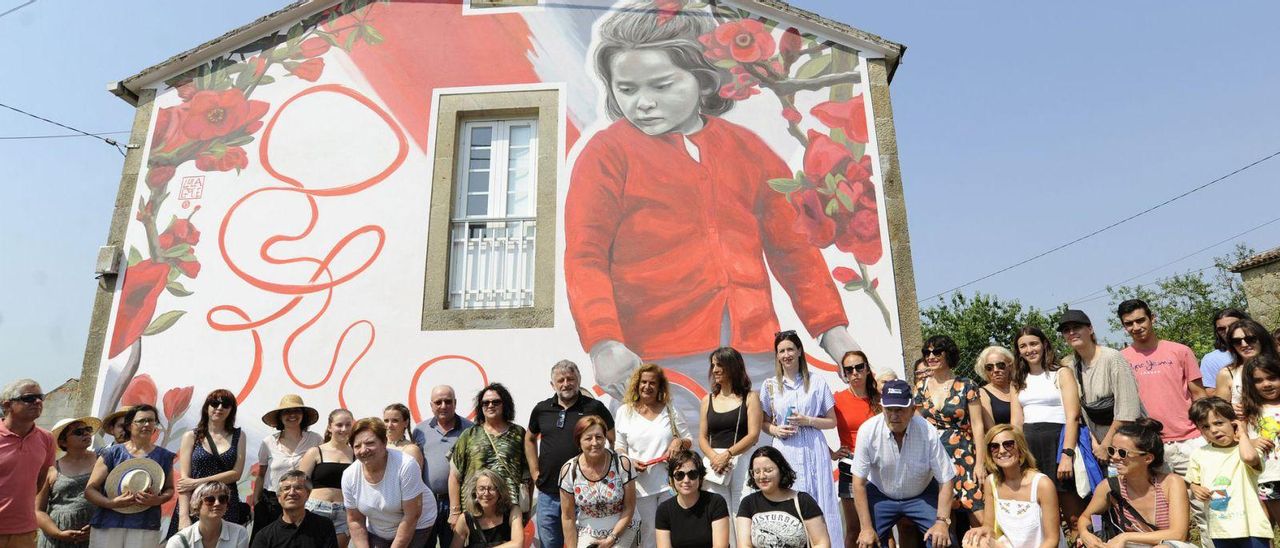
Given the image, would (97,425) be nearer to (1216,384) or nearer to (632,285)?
(632,285)

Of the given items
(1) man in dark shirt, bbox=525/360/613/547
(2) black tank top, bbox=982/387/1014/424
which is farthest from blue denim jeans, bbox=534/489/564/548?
(2) black tank top, bbox=982/387/1014/424

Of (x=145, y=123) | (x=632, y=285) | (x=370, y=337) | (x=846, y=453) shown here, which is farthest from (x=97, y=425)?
(x=846, y=453)

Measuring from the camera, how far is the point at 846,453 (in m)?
5.25

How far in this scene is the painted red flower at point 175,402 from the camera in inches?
289

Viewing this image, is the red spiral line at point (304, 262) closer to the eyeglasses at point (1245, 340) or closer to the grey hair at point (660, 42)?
the grey hair at point (660, 42)

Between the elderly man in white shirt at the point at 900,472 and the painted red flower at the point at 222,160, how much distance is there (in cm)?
643

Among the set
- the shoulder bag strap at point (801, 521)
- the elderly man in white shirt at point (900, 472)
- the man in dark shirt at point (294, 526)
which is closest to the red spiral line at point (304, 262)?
the man in dark shirt at point (294, 526)

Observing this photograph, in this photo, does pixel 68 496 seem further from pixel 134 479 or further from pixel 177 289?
pixel 177 289

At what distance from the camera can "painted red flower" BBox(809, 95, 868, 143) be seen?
7.50 metres

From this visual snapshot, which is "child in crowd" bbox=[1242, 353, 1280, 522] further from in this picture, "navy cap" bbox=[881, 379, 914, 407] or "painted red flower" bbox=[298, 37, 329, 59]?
"painted red flower" bbox=[298, 37, 329, 59]

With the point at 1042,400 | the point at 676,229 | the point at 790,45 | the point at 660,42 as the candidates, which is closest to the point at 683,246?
the point at 676,229

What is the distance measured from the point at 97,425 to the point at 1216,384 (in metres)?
7.59

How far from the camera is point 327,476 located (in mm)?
5078

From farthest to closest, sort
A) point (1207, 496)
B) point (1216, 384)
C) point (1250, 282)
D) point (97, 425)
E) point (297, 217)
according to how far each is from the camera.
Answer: point (1250, 282) → point (297, 217) → point (97, 425) → point (1216, 384) → point (1207, 496)
